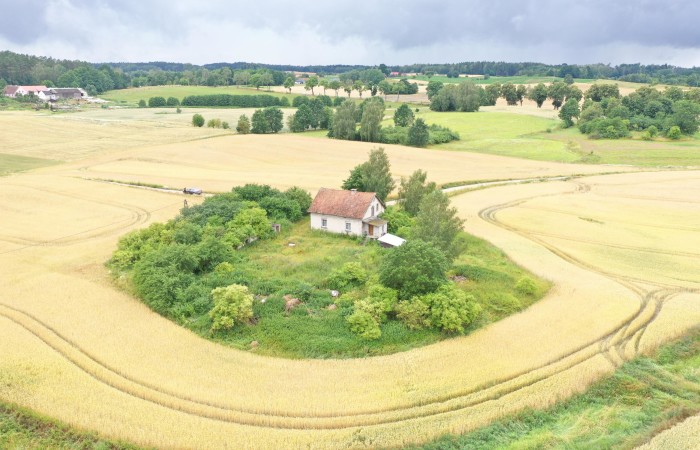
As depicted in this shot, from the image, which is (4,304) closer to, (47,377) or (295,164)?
(47,377)

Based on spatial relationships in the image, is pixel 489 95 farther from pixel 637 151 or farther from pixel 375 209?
pixel 375 209

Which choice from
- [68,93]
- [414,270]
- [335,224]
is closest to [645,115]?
[335,224]

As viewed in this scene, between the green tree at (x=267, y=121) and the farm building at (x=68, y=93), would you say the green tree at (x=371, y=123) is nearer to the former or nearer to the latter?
the green tree at (x=267, y=121)

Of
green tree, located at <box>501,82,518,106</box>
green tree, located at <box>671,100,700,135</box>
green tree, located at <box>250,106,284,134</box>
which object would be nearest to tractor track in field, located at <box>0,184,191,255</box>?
green tree, located at <box>250,106,284,134</box>

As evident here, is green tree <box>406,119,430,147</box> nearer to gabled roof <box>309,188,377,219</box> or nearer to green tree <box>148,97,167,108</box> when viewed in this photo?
gabled roof <box>309,188,377,219</box>

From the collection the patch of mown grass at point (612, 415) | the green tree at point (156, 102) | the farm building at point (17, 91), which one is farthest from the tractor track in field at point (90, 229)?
the farm building at point (17, 91)

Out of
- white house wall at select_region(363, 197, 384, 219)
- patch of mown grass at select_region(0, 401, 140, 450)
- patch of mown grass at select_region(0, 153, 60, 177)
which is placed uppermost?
patch of mown grass at select_region(0, 153, 60, 177)
